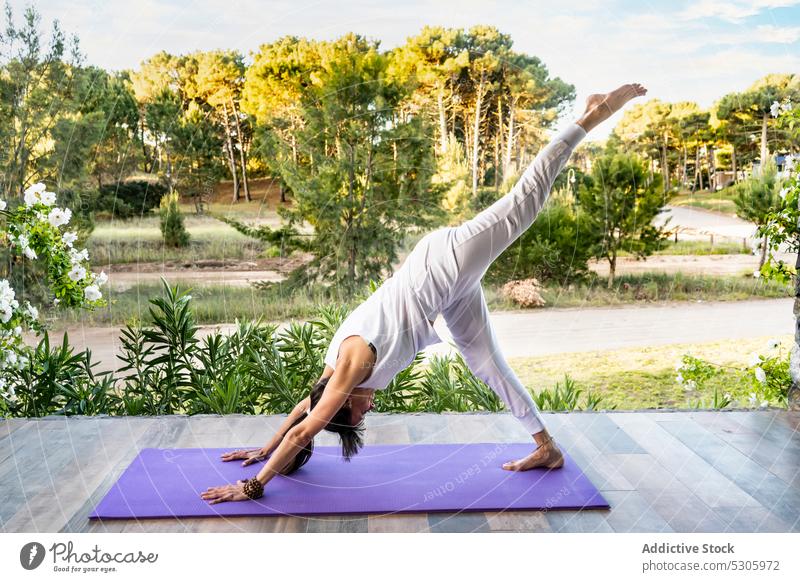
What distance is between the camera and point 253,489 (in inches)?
97.4

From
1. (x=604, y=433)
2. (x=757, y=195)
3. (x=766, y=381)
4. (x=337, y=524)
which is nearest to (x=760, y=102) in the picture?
(x=757, y=195)

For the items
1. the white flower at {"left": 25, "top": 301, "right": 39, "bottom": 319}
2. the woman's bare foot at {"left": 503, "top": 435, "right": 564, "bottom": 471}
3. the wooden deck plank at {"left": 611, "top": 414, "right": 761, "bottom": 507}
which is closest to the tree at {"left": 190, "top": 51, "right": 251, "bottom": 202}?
the white flower at {"left": 25, "top": 301, "right": 39, "bottom": 319}

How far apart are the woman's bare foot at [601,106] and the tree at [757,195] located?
6.70 ft

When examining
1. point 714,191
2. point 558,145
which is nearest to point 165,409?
point 558,145

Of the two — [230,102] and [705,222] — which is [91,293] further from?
[705,222]

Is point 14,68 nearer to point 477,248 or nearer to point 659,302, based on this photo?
point 477,248

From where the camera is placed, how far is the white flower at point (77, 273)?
356 centimetres

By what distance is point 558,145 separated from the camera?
102 inches

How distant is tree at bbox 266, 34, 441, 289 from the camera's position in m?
3.82

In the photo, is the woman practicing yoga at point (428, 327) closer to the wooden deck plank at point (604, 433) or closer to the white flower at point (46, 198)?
the wooden deck plank at point (604, 433)

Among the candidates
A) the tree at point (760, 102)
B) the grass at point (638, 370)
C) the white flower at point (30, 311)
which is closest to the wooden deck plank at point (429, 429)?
the grass at point (638, 370)

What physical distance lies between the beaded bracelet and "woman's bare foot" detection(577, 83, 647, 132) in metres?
1.64
